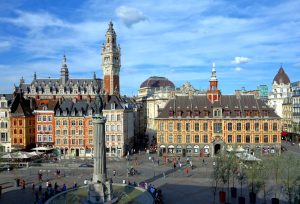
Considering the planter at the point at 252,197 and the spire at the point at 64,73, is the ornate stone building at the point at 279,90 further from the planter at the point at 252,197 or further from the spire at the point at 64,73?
the planter at the point at 252,197

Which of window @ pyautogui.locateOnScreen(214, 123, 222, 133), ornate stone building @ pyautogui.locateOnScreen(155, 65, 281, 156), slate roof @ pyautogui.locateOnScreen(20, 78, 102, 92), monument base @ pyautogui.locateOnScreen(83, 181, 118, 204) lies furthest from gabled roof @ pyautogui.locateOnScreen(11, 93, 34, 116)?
monument base @ pyautogui.locateOnScreen(83, 181, 118, 204)

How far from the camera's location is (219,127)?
76125 millimetres

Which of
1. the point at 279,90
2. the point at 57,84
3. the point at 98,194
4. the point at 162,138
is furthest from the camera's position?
the point at 279,90

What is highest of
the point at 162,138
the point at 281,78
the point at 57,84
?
the point at 281,78

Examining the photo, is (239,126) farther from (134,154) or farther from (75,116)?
(75,116)

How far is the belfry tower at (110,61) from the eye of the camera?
A: 119125 mm

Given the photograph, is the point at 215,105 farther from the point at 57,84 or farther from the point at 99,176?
the point at 57,84

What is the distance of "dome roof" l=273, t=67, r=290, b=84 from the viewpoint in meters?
127

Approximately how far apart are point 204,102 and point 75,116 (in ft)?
93.5

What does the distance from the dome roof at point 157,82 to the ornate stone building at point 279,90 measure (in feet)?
205

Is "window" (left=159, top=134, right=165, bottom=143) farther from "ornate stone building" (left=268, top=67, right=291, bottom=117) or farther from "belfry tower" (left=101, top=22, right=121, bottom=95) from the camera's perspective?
"ornate stone building" (left=268, top=67, right=291, bottom=117)

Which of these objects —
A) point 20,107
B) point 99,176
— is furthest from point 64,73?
point 99,176

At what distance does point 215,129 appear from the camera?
76.1m

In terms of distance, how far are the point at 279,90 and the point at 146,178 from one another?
85.3 metres
